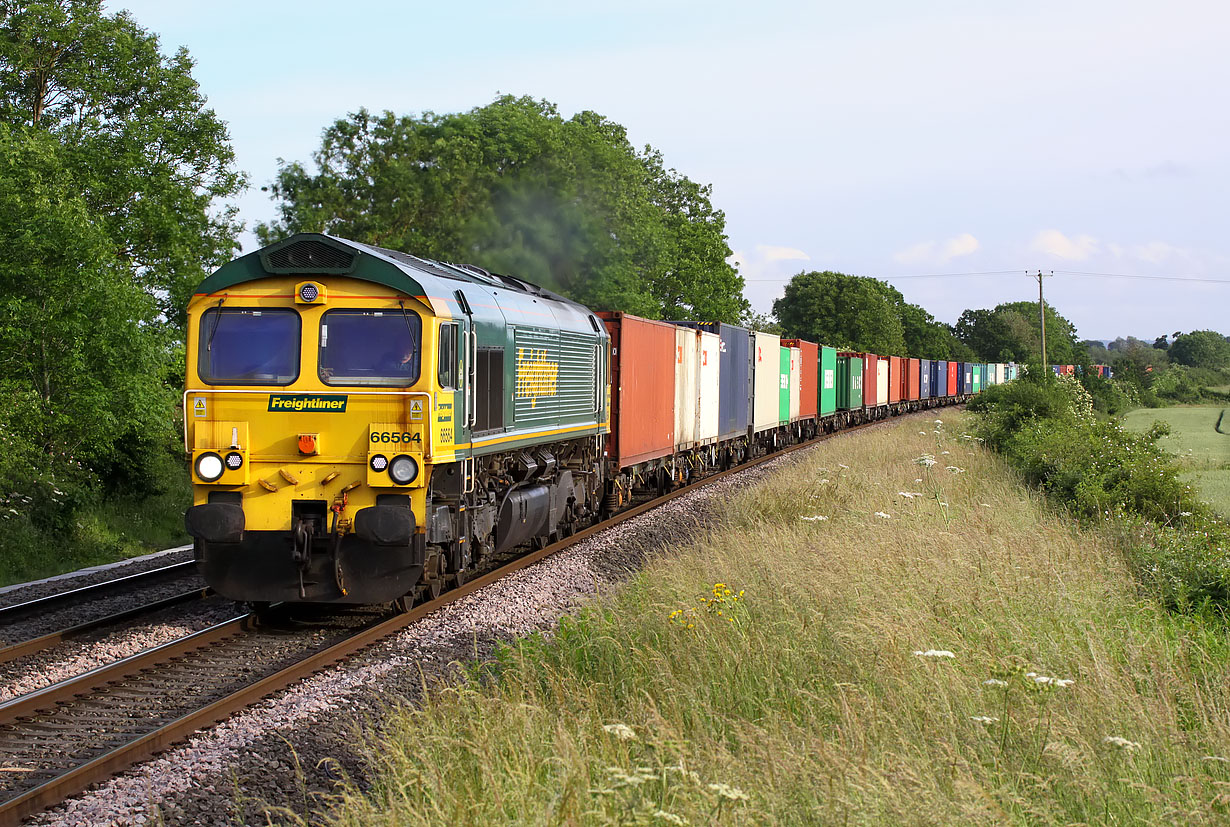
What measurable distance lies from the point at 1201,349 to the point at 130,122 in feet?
490

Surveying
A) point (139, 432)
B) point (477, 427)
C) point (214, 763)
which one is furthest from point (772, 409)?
point (214, 763)

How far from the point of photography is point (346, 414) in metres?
9.73

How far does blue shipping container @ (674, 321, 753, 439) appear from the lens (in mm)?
24375

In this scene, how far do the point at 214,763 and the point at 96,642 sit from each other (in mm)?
3755

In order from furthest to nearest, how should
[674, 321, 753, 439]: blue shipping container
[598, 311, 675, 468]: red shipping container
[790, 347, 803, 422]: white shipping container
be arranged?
[790, 347, 803, 422]: white shipping container, [674, 321, 753, 439]: blue shipping container, [598, 311, 675, 468]: red shipping container

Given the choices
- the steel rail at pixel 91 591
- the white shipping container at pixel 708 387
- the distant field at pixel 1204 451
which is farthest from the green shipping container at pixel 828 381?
the steel rail at pixel 91 591

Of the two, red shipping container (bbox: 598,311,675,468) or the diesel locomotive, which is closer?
the diesel locomotive

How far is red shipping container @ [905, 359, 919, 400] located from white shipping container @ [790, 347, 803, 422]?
25.2m

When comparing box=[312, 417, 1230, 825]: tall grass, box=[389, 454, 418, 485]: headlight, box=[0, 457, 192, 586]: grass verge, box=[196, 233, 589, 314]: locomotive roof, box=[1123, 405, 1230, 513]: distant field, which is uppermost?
box=[196, 233, 589, 314]: locomotive roof

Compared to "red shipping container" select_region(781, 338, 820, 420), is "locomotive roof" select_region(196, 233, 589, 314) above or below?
above

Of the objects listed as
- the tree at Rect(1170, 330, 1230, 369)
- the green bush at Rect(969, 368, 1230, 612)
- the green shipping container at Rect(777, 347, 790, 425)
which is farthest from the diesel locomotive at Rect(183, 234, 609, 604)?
the tree at Rect(1170, 330, 1230, 369)

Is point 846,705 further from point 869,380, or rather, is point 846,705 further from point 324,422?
point 869,380

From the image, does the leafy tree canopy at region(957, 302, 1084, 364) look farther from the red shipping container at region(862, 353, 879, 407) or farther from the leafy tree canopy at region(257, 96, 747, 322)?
the leafy tree canopy at region(257, 96, 747, 322)

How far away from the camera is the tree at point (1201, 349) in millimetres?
138375
